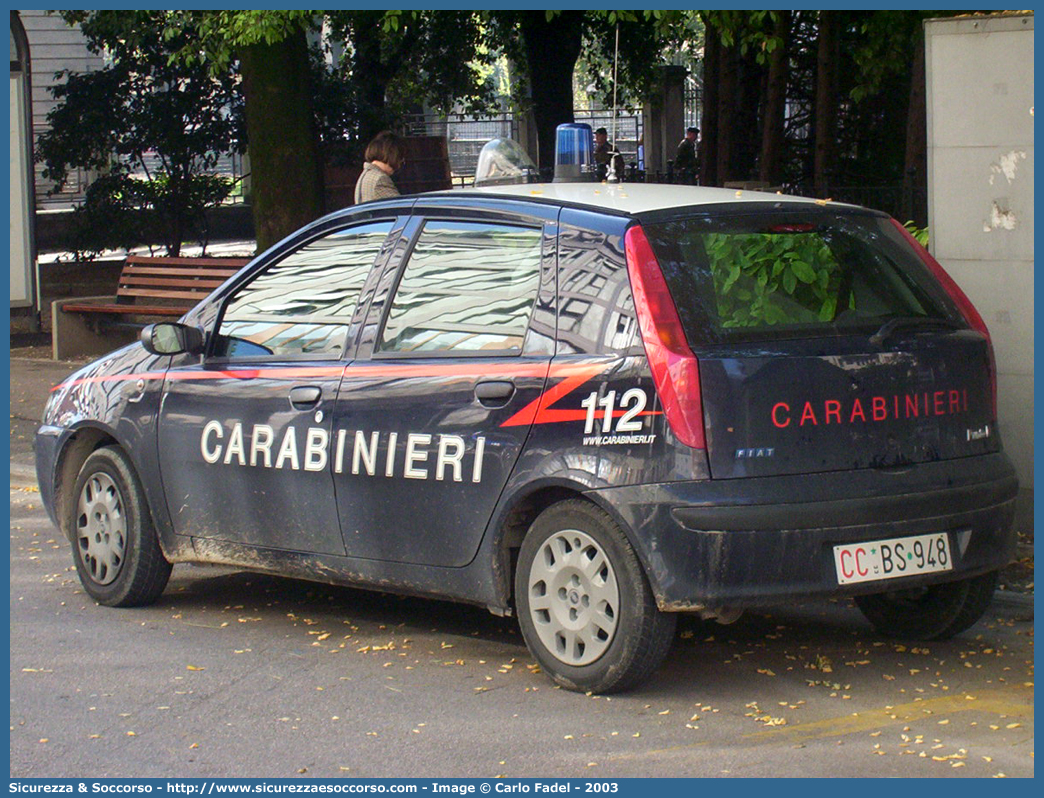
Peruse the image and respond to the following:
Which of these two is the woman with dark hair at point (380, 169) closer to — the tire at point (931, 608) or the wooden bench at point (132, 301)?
the wooden bench at point (132, 301)

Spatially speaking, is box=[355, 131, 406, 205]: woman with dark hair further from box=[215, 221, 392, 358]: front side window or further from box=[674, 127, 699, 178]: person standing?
box=[674, 127, 699, 178]: person standing

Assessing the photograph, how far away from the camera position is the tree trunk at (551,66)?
936 inches

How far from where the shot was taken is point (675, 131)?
34.1 metres

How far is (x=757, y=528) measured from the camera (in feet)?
16.3

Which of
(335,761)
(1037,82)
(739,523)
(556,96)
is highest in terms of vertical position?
(556,96)

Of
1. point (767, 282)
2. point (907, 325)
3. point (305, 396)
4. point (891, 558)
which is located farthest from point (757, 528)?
point (305, 396)

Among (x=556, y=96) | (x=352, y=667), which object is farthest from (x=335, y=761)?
(x=556, y=96)

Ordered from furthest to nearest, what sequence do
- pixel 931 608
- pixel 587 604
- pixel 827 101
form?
pixel 827 101 → pixel 931 608 → pixel 587 604

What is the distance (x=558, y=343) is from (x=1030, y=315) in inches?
123

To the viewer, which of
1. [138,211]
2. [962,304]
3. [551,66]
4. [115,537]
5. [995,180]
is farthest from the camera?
[551,66]

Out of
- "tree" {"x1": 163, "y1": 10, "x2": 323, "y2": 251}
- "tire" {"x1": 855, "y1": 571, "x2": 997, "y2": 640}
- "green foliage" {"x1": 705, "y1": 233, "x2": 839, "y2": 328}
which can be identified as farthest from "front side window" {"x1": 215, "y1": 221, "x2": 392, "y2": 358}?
"tree" {"x1": 163, "y1": 10, "x2": 323, "y2": 251}

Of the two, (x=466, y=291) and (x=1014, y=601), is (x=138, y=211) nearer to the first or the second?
(x=466, y=291)

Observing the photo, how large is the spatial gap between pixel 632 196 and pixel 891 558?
156 cm

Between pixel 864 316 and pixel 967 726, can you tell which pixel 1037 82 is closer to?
pixel 864 316
